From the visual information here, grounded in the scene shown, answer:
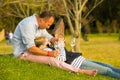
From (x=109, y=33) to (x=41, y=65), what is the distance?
7084 cm

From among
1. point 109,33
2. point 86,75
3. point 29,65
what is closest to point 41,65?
point 29,65

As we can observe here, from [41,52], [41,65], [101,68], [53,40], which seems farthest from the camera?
[53,40]

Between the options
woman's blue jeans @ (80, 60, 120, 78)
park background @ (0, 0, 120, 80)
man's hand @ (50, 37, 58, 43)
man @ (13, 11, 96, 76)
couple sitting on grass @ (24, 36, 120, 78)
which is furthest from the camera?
man's hand @ (50, 37, 58, 43)

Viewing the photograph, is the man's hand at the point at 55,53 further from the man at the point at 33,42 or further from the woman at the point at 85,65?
the woman at the point at 85,65

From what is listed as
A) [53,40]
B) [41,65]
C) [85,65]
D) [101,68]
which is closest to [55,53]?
[41,65]

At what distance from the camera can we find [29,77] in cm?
982

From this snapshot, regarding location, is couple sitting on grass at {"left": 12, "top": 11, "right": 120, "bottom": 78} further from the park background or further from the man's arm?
the park background

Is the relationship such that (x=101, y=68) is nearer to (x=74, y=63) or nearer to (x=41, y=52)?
(x=74, y=63)

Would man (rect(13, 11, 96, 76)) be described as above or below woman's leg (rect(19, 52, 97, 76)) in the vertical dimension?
above

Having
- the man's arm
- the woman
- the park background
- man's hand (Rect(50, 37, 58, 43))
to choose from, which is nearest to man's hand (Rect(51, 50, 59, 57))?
the man's arm

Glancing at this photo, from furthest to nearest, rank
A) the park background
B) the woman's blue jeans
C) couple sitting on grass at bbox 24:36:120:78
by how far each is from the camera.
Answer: the woman's blue jeans
couple sitting on grass at bbox 24:36:120:78
the park background

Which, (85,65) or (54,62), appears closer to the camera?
(54,62)

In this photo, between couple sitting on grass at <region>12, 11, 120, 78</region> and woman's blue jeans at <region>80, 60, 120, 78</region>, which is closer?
couple sitting on grass at <region>12, 11, 120, 78</region>

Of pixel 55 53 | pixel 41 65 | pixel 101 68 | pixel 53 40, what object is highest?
pixel 53 40
